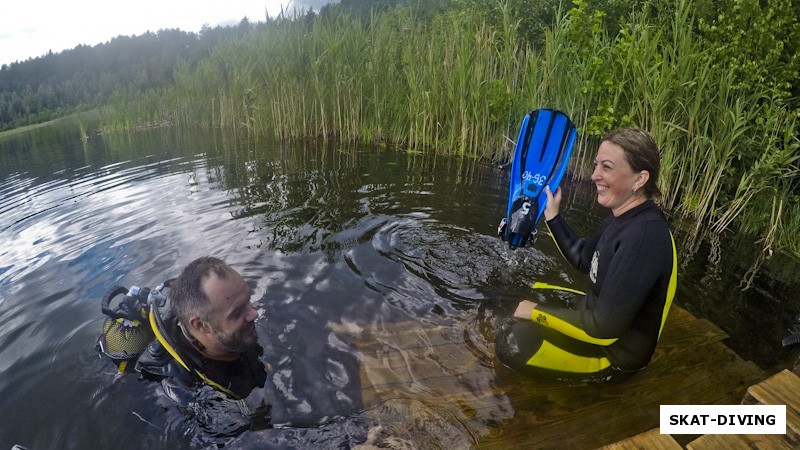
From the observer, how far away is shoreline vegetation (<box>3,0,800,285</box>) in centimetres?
441

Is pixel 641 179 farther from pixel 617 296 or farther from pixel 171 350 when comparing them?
pixel 171 350

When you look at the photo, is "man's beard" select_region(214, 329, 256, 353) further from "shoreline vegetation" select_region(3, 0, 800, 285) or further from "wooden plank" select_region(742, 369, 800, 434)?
"shoreline vegetation" select_region(3, 0, 800, 285)

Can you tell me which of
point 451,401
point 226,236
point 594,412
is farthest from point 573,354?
point 226,236

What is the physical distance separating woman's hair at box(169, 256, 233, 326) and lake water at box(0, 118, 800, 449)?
654 mm

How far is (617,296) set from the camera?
7.01 ft

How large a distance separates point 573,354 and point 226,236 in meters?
3.75

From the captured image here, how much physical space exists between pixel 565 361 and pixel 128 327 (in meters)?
2.45

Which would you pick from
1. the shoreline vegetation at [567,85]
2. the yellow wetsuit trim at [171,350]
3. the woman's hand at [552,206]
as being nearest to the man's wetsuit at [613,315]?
the woman's hand at [552,206]

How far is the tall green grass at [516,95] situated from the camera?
15.0 ft

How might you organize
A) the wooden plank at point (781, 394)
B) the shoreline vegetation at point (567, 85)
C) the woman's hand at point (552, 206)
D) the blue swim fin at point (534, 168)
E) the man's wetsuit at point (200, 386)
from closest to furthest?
the wooden plank at point (781, 394) < the man's wetsuit at point (200, 386) < the woman's hand at point (552, 206) < the blue swim fin at point (534, 168) < the shoreline vegetation at point (567, 85)

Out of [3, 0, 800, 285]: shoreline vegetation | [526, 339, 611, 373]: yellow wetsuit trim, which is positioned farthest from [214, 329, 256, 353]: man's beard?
[3, 0, 800, 285]: shoreline vegetation

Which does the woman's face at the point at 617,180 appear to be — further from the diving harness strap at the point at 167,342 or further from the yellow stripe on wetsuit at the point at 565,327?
the diving harness strap at the point at 167,342

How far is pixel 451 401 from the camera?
2459 millimetres

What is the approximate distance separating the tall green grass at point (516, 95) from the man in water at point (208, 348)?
4.54 m
